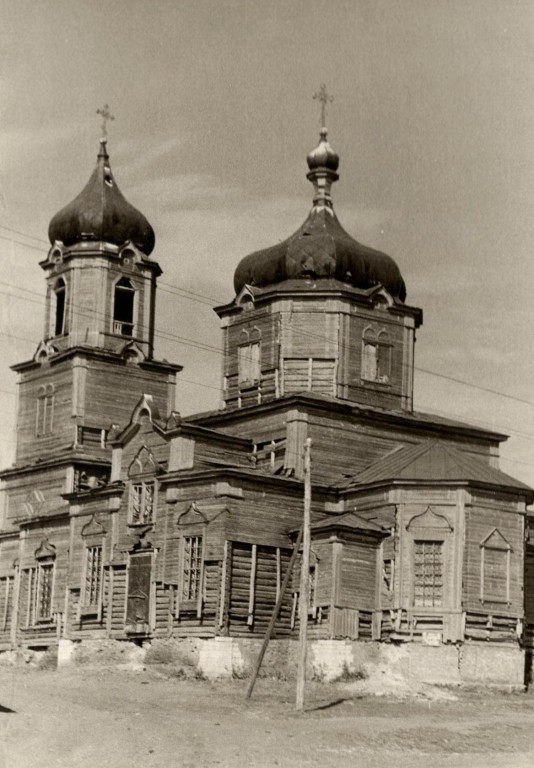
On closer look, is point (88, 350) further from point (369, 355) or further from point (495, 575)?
point (495, 575)

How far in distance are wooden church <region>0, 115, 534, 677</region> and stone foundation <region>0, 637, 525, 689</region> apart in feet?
1.06

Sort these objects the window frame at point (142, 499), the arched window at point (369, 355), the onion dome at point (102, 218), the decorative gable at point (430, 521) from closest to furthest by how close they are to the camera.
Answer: the decorative gable at point (430, 521) < the window frame at point (142, 499) < the arched window at point (369, 355) < the onion dome at point (102, 218)

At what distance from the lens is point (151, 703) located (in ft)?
106

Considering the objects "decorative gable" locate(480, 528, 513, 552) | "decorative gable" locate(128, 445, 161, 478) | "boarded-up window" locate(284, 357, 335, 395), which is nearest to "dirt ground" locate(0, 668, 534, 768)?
"decorative gable" locate(480, 528, 513, 552)

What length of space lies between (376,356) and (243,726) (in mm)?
20282

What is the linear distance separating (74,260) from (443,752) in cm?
2961

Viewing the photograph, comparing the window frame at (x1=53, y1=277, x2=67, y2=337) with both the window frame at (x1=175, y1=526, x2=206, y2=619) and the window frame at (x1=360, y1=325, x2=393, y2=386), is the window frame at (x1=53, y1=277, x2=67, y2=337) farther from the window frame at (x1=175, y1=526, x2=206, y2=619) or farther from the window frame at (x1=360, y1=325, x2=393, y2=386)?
the window frame at (x1=175, y1=526, x2=206, y2=619)

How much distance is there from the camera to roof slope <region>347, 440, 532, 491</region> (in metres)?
40.1

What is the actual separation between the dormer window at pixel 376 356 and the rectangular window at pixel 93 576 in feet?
34.8

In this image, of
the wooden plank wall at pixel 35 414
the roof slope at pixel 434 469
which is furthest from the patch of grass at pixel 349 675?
the wooden plank wall at pixel 35 414

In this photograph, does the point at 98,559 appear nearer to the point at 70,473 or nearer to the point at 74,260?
the point at 70,473

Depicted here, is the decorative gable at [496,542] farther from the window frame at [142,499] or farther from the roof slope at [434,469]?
the window frame at [142,499]

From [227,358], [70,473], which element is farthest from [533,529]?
[70,473]

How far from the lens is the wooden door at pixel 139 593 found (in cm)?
4115
